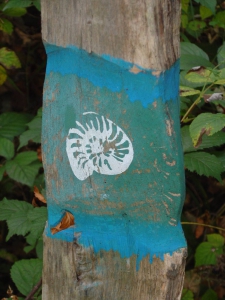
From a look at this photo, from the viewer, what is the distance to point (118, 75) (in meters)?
1.30

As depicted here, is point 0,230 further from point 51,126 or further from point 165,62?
point 165,62

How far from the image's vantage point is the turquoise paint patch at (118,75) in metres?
1.27

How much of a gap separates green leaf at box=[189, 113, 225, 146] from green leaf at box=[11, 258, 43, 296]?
854 millimetres

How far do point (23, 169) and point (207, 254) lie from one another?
782 mm

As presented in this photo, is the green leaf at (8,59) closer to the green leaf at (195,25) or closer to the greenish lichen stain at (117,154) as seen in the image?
the green leaf at (195,25)

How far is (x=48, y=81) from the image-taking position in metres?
1.43

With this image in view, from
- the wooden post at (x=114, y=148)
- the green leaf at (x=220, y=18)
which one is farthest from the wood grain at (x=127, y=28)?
the green leaf at (x=220, y=18)

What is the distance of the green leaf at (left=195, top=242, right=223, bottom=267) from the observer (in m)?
2.12

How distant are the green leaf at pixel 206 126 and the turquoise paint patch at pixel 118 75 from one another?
0.53 ft

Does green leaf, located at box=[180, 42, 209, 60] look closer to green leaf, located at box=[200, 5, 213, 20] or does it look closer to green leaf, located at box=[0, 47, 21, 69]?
green leaf, located at box=[200, 5, 213, 20]

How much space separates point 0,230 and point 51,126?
1.55 meters

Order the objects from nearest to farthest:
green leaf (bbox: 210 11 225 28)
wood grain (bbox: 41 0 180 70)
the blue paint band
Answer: wood grain (bbox: 41 0 180 70), the blue paint band, green leaf (bbox: 210 11 225 28)

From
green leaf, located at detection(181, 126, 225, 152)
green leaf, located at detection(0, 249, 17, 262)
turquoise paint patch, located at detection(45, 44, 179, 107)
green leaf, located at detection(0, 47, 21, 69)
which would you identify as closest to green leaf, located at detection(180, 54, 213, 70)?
green leaf, located at detection(181, 126, 225, 152)

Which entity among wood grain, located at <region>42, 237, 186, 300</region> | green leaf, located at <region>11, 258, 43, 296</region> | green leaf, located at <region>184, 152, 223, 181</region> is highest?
green leaf, located at <region>184, 152, 223, 181</region>
